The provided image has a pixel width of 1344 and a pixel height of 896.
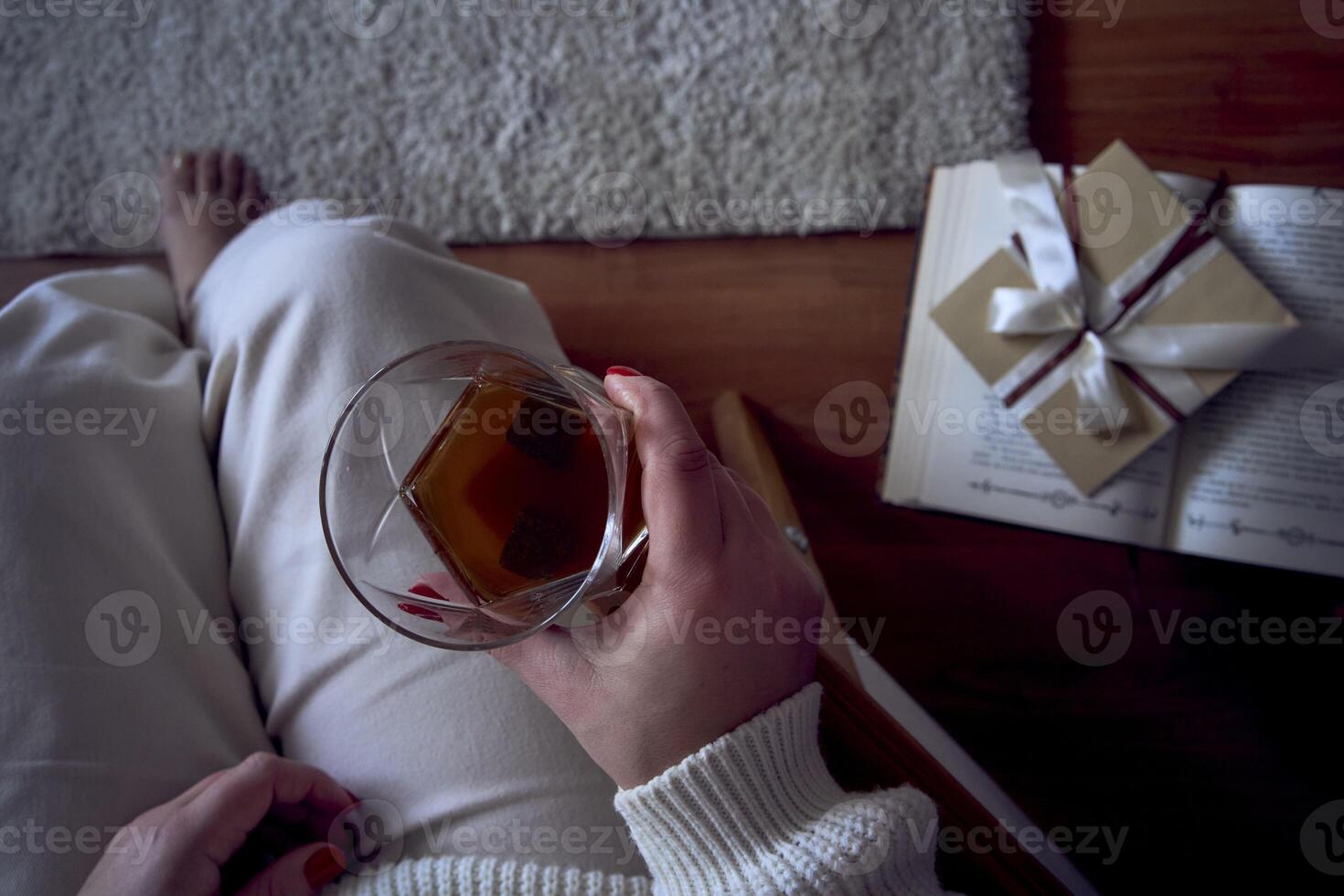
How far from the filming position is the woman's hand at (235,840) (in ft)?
1.49

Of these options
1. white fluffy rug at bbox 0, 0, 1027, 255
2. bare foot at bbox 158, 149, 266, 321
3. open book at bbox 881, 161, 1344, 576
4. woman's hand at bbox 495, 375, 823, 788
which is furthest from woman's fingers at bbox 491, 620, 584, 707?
bare foot at bbox 158, 149, 266, 321

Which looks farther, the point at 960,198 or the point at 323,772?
the point at 960,198

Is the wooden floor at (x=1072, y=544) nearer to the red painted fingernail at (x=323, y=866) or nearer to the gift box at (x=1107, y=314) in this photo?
the gift box at (x=1107, y=314)

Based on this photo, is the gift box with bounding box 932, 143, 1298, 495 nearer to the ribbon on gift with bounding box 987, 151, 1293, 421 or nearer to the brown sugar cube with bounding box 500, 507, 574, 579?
the ribbon on gift with bounding box 987, 151, 1293, 421

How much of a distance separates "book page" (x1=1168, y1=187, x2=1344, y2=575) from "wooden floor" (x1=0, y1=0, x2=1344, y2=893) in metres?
0.12

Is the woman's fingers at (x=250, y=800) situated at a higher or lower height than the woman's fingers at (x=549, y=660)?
lower

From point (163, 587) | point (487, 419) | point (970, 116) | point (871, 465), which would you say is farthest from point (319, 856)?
point (970, 116)

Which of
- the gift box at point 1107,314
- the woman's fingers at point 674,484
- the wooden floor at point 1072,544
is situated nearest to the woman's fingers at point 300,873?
the woman's fingers at point 674,484

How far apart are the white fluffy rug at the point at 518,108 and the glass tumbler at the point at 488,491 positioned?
485mm

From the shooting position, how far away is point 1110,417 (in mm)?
669

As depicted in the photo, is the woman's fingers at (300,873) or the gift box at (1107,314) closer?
the woman's fingers at (300,873)

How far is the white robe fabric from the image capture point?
1.60 feet

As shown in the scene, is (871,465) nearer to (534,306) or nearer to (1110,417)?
(1110,417)

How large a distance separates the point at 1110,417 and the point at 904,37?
0.46m
